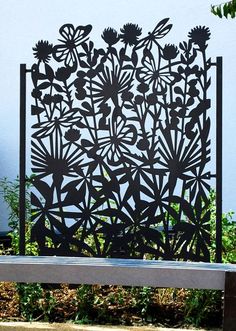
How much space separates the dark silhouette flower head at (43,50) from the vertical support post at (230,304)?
7.54 ft

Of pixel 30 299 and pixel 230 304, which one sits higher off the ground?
pixel 230 304

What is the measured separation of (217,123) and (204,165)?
1.08 feet

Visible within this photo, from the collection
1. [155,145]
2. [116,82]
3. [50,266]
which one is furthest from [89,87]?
[50,266]

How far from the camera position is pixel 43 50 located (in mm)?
5426

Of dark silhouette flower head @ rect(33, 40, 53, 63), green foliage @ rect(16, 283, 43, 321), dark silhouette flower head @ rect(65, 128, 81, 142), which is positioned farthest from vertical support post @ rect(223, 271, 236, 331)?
dark silhouette flower head @ rect(33, 40, 53, 63)

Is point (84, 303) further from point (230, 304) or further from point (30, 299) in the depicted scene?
point (230, 304)

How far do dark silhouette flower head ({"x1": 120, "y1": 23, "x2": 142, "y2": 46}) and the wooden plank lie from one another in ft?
5.70

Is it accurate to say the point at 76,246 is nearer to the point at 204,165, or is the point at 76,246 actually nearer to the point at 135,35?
the point at 204,165

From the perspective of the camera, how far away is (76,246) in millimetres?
5422

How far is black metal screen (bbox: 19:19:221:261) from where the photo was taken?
5.33 m

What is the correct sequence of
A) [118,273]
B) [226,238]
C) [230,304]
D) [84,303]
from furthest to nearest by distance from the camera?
[226,238] → [84,303] → [118,273] → [230,304]

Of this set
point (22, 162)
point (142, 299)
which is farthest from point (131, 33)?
point (142, 299)

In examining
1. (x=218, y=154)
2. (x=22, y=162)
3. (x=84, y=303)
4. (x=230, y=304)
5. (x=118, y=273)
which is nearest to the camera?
(x=230, y=304)

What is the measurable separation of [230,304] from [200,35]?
2167mm
